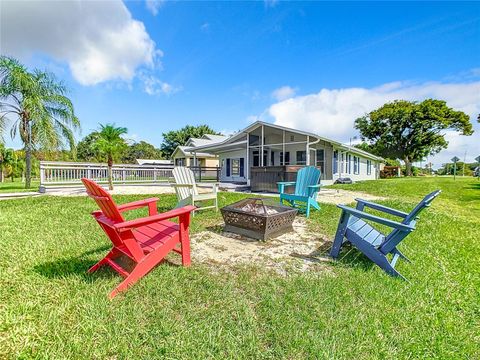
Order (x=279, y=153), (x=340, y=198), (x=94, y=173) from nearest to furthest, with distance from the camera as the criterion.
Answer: (x=340, y=198) < (x=94, y=173) < (x=279, y=153)

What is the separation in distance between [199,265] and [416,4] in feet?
40.7

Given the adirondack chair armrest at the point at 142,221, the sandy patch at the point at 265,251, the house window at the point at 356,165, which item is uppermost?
the house window at the point at 356,165

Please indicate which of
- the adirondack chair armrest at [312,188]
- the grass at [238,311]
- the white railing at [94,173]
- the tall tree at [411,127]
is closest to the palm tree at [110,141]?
the white railing at [94,173]

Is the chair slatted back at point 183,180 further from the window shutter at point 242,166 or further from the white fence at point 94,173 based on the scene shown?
the window shutter at point 242,166

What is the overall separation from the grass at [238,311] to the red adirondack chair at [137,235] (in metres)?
0.14

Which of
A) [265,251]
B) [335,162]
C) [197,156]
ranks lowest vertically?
[265,251]

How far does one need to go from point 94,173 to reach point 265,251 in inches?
512

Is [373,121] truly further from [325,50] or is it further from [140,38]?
[140,38]

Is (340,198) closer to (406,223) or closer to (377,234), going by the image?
(377,234)

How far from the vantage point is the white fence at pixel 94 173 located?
10.9m

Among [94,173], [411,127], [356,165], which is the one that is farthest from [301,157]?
[411,127]

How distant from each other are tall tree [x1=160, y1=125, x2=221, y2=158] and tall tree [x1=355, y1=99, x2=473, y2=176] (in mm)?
24599

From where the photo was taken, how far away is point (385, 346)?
4.86ft

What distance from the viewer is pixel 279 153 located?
16312 millimetres
